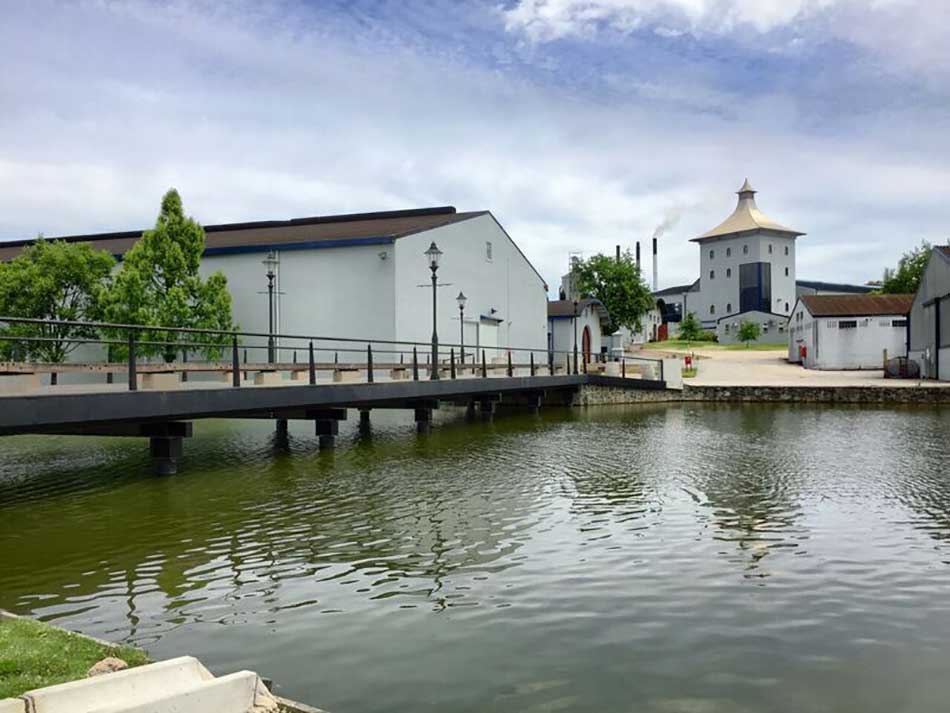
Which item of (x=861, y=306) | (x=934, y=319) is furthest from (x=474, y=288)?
(x=861, y=306)

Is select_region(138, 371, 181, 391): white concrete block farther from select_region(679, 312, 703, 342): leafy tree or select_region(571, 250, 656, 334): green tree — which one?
select_region(679, 312, 703, 342): leafy tree

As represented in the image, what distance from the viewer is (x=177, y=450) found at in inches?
563

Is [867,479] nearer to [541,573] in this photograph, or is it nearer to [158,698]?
[541,573]

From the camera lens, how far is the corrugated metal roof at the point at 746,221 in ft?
286

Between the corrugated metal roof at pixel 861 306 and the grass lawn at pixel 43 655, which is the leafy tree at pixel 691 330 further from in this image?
the grass lawn at pixel 43 655

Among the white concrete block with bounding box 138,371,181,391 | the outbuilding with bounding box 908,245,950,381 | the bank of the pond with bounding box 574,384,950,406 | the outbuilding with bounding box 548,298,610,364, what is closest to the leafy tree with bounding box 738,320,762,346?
the outbuilding with bounding box 548,298,610,364

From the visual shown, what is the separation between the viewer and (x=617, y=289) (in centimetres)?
6575

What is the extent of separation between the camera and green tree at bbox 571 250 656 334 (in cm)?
6556

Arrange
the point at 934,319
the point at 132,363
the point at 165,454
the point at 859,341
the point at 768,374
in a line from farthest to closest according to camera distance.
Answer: the point at 859,341, the point at 768,374, the point at 934,319, the point at 165,454, the point at 132,363

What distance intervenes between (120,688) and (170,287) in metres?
26.2

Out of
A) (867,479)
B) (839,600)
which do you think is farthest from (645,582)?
(867,479)

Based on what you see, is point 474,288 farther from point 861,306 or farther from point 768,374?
point 861,306

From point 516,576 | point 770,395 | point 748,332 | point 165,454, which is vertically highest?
point 748,332

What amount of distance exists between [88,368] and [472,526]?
9.30m
